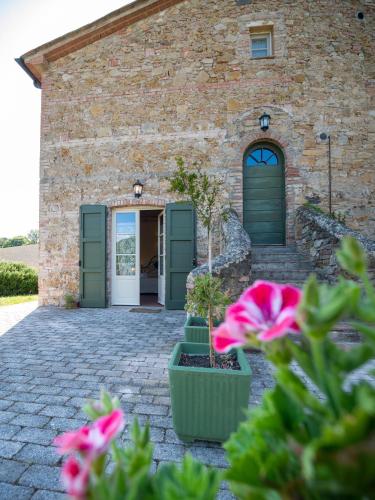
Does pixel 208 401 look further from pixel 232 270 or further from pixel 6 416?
pixel 232 270

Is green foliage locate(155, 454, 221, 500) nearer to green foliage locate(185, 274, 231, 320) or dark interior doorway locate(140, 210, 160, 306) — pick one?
green foliage locate(185, 274, 231, 320)

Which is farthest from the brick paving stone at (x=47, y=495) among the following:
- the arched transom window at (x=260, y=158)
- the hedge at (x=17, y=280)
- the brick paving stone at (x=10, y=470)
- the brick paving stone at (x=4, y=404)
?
the hedge at (x=17, y=280)

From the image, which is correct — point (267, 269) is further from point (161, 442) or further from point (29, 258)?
point (29, 258)

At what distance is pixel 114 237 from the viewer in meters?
6.69

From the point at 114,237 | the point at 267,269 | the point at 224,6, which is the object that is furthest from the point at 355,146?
the point at 114,237

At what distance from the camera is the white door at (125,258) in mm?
6664

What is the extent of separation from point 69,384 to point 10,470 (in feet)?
3.35

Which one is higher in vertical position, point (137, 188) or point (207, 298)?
point (137, 188)

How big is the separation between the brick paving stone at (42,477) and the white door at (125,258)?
5117 millimetres

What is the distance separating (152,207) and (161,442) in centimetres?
533

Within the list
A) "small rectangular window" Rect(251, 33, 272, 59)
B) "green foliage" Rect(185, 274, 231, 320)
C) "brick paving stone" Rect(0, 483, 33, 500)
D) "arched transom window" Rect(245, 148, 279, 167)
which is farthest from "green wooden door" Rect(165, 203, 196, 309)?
"brick paving stone" Rect(0, 483, 33, 500)

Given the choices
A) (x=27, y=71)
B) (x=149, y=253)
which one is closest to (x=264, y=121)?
(x=27, y=71)

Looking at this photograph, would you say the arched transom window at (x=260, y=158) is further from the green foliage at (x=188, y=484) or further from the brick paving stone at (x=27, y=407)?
the green foliage at (x=188, y=484)

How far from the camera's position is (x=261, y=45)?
6.52m
